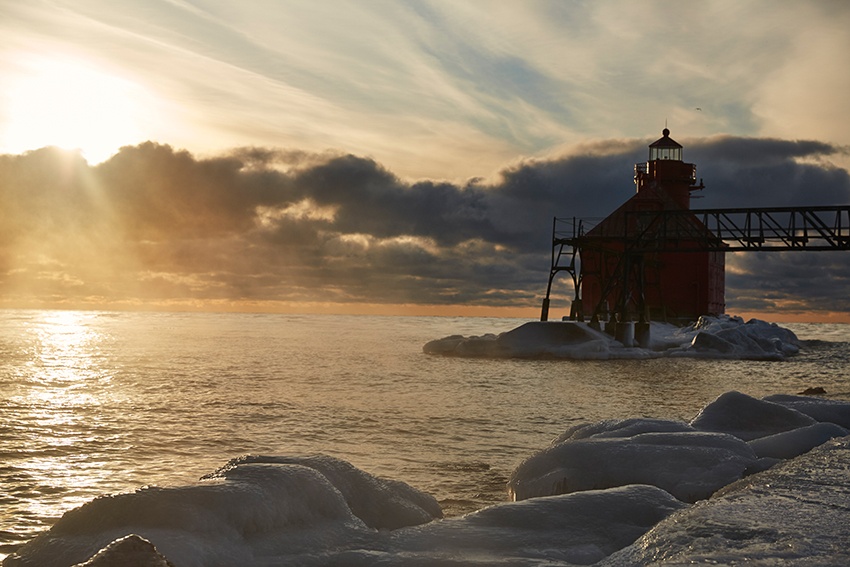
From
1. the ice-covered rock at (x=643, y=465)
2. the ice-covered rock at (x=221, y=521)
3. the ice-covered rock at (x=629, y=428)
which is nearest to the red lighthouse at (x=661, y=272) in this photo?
Answer: the ice-covered rock at (x=629, y=428)

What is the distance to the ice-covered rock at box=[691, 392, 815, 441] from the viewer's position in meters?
8.77

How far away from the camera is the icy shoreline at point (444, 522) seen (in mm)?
4004

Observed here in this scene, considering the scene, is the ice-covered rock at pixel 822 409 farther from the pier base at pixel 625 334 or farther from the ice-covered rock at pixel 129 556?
the pier base at pixel 625 334

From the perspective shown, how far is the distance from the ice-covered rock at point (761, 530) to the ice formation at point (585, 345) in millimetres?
26401

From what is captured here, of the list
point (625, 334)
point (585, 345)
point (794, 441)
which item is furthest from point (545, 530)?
point (625, 334)

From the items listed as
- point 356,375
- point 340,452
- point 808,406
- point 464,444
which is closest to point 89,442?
point 340,452

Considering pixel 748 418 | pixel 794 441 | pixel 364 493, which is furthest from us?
pixel 748 418

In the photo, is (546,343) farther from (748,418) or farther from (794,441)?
(794,441)

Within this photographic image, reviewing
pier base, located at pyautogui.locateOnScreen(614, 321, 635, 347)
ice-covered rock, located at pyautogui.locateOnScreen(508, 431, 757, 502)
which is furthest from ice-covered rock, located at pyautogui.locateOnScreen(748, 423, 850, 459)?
pier base, located at pyautogui.locateOnScreen(614, 321, 635, 347)

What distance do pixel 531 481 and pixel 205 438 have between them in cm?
635

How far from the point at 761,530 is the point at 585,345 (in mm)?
28230

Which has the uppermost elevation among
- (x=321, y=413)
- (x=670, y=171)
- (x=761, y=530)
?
(x=670, y=171)

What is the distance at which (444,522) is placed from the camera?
16.5 ft

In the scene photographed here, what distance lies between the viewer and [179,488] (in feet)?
15.8
